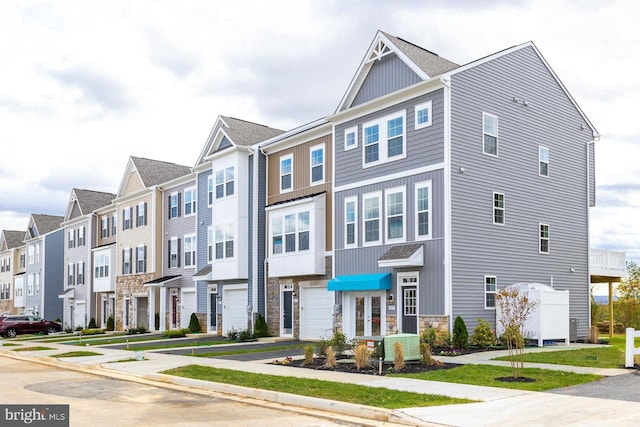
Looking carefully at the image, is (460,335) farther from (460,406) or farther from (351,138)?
(460,406)

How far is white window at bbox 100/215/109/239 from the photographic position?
172 ft

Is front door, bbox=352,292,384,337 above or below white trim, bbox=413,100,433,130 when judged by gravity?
below

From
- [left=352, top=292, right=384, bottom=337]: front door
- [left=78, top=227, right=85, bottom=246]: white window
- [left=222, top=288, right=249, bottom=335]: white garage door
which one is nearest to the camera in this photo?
[left=352, top=292, right=384, bottom=337]: front door

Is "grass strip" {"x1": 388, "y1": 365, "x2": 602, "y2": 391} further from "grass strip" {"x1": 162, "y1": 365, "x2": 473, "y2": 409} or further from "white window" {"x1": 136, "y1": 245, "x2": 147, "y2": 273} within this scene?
"white window" {"x1": 136, "y1": 245, "x2": 147, "y2": 273}

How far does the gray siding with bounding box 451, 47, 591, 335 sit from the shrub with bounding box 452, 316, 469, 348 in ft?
2.47

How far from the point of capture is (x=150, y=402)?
44.3 feet

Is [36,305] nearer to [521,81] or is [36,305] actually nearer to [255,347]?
[255,347]

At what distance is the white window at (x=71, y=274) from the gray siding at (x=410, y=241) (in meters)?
36.9

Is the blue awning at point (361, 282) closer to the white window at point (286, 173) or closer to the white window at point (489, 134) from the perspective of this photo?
the white window at point (489, 134)

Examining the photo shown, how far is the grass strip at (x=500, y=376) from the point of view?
14.1m

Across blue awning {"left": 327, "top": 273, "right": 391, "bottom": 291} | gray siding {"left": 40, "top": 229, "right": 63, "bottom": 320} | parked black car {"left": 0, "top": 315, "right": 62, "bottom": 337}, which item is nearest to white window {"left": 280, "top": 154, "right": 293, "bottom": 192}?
blue awning {"left": 327, "top": 273, "right": 391, "bottom": 291}

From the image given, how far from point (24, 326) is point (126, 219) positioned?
10790mm

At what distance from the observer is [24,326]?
48.4 meters

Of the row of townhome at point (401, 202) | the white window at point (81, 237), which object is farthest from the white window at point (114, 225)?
the row of townhome at point (401, 202)
